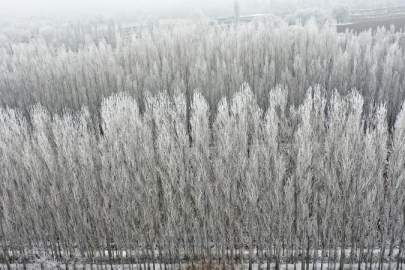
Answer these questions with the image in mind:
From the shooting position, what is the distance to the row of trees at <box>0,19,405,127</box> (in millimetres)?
43656

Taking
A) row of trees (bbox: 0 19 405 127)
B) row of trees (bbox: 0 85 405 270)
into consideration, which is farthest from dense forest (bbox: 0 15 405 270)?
row of trees (bbox: 0 19 405 127)

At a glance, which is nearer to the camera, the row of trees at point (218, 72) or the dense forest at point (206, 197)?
the dense forest at point (206, 197)

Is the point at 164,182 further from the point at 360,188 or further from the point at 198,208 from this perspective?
the point at 360,188

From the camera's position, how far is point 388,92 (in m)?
40.7

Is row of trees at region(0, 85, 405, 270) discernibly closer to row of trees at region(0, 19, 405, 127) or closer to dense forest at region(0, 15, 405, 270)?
dense forest at region(0, 15, 405, 270)

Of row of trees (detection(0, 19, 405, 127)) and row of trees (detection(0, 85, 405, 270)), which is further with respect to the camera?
row of trees (detection(0, 19, 405, 127))

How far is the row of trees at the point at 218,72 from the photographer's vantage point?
1719 inches

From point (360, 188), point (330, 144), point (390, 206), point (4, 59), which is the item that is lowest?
point (390, 206)

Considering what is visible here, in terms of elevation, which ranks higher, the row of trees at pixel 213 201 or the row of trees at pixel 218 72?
the row of trees at pixel 218 72

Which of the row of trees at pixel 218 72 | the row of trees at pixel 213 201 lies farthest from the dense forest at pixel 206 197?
the row of trees at pixel 218 72

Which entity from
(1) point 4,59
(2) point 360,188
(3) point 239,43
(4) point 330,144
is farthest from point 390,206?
(1) point 4,59

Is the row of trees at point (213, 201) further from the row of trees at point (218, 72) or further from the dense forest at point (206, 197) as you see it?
the row of trees at point (218, 72)

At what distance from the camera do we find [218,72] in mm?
46531

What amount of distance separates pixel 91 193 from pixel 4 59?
54311mm
